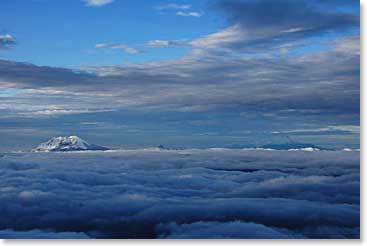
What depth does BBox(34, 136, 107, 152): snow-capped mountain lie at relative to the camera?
708 cm

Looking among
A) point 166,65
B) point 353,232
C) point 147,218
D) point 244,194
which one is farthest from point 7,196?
point 353,232

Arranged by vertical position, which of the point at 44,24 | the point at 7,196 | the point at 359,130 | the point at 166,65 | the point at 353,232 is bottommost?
the point at 353,232

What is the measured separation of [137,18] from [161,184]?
264 centimetres

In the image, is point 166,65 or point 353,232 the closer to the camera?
point 353,232

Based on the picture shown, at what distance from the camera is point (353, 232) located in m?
6.32

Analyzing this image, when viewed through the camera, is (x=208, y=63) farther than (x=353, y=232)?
Yes

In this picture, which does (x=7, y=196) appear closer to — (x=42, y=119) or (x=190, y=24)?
(x=42, y=119)

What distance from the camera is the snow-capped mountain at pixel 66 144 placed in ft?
23.2

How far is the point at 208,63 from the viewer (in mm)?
7273

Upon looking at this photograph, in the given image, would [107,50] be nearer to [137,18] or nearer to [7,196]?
[137,18]

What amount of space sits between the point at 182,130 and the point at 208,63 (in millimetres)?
1178

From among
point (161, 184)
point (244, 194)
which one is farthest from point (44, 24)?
point (244, 194)

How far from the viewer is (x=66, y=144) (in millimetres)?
7039

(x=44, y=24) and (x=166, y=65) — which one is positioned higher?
(x=44, y=24)
